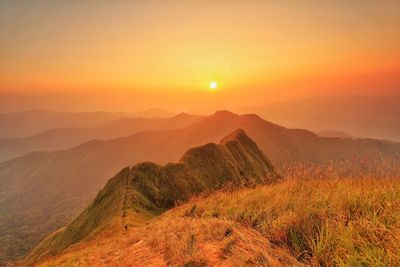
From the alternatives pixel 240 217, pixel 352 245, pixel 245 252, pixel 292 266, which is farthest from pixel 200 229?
pixel 352 245

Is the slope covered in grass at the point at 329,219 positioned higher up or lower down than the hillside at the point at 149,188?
higher up

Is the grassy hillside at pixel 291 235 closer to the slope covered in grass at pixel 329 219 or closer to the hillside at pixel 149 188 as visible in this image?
the slope covered in grass at pixel 329 219

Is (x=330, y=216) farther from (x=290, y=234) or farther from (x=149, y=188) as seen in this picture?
(x=149, y=188)

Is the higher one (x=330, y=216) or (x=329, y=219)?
(x=329, y=219)

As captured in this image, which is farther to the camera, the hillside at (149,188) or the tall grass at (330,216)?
the hillside at (149,188)

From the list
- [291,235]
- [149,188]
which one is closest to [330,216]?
[291,235]

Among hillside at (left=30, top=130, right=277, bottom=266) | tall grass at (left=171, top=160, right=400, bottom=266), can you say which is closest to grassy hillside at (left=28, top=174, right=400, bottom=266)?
tall grass at (left=171, top=160, right=400, bottom=266)

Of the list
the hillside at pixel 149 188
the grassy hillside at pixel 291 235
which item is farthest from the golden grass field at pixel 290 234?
the hillside at pixel 149 188

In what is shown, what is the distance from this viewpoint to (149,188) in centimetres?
4106

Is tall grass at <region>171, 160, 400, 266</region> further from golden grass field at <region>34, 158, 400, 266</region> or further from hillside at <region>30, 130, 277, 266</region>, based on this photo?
hillside at <region>30, 130, 277, 266</region>

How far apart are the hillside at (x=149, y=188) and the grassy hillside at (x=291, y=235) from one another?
55.9ft

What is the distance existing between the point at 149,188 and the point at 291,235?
36.5 m

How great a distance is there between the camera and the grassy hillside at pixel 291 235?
476 cm

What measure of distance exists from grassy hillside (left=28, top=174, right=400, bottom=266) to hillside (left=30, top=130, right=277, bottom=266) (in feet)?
55.9
